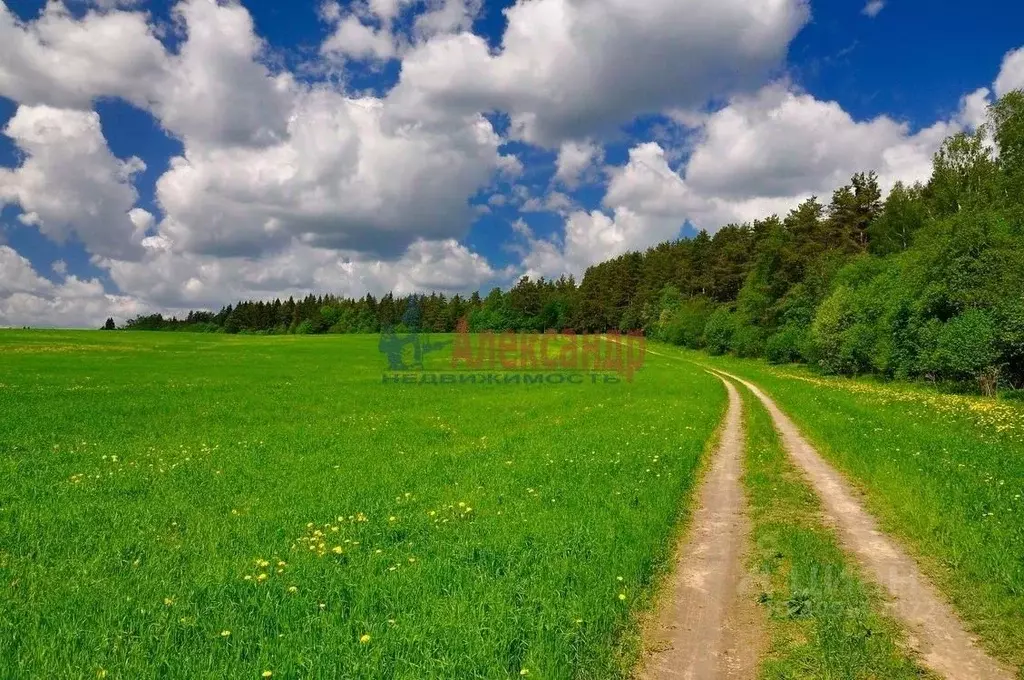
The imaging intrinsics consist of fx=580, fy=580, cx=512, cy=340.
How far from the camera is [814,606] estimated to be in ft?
23.7

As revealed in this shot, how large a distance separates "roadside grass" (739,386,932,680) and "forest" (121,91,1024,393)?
35.5 meters

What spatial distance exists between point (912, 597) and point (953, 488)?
6162 mm

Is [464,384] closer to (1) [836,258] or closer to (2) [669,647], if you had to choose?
(2) [669,647]

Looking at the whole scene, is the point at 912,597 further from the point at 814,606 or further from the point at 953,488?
the point at 953,488

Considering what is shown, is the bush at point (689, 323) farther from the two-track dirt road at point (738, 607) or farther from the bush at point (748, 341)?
the two-track dirt road at point (738, 607)

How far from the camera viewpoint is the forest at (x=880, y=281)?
3897cm

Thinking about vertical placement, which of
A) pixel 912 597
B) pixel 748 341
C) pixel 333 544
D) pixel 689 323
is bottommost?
pixel 333 544

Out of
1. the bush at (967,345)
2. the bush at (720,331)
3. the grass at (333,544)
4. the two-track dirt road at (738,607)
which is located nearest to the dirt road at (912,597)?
the two-track dirt road at (738,607)

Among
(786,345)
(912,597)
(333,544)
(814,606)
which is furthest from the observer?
(786,345)

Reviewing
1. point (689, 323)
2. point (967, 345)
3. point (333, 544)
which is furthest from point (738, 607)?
point (689, 323)

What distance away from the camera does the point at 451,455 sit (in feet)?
57.6

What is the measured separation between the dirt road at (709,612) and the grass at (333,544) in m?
0.35

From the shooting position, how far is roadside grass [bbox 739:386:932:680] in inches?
235

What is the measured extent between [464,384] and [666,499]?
3371 centimetres
